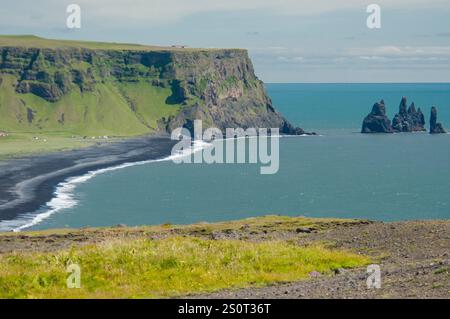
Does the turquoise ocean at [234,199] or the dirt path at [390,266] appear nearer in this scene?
the dirt path at [390,266]

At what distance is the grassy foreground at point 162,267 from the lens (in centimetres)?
3353

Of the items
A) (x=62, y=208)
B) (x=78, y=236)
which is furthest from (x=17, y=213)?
(x=78, y=236)

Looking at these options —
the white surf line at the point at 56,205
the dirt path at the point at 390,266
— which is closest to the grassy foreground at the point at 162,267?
the dirt path at the point at 390,266

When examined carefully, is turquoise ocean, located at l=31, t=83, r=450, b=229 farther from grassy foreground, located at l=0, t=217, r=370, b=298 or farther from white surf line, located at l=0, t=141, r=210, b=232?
grassy foreground, located at l=0, t=217, r=370, b=298

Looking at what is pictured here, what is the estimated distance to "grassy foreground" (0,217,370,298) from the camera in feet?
110

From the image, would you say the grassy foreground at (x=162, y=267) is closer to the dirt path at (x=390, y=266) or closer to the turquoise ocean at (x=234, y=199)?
the dirt path at (x=390, y=266)

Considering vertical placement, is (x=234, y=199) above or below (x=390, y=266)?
below

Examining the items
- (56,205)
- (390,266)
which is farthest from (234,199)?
(390,266)

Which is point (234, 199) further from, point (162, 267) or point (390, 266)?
point (162, 267)

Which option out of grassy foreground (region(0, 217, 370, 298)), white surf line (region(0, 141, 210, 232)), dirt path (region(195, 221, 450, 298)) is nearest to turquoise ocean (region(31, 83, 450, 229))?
white surf line (region(0, 141, 210, 232))

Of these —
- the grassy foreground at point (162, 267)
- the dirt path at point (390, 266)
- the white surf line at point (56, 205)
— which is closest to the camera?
the dirt path at point (390, 266)

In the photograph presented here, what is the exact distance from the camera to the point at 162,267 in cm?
3681
